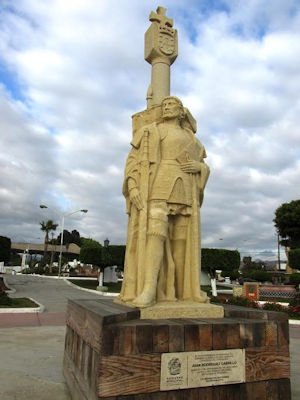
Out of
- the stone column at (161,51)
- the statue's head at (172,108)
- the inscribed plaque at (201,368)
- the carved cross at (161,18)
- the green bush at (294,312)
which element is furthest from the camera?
the green bush at (294,312)

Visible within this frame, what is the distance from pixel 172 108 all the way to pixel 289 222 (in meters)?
39.2

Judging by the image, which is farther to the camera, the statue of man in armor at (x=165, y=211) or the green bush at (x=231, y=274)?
the green bush at (x=231, y=274)

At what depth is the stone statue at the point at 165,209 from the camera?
4.78 meters

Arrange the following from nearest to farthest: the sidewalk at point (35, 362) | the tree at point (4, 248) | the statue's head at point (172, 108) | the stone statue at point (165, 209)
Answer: the sidewalk at point (35, 362) < the stone statue at point (165, 209) < the statue's head at point (172, 108) < the tree at point (4, 248)

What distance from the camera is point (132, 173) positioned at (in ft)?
17.0

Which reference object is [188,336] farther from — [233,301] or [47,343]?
[233,301]

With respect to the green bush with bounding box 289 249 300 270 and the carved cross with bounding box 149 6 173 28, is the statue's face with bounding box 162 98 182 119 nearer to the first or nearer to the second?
the carved cross with bounding box 149 6 173 28

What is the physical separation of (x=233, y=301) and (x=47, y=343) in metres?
9.21

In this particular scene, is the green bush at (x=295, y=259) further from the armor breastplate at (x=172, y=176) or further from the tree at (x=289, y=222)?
the armor breastplate at (x=172, y=176)

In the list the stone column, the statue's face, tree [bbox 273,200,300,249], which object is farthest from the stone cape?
tree [bbox 273,200,300,249]

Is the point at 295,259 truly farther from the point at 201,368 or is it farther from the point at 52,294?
the point at 201,368

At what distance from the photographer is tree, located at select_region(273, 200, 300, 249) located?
40344 millimetres

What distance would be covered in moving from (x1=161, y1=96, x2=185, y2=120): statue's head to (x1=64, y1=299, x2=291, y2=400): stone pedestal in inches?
114

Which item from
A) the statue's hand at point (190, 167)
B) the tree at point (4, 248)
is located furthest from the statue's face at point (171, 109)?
the tree at point (4, 248)
